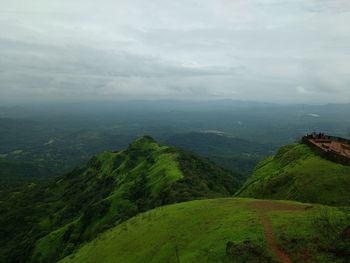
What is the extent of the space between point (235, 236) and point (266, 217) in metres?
5.28

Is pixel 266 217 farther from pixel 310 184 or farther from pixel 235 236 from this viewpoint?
pixel 310 184

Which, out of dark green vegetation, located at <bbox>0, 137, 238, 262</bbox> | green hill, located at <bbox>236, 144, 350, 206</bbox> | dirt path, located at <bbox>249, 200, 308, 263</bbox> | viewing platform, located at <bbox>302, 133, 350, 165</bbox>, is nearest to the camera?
dirt path, located at <bbox>249, 200, 308, 263</bbox>

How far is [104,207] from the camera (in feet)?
427

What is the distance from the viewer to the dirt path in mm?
31763

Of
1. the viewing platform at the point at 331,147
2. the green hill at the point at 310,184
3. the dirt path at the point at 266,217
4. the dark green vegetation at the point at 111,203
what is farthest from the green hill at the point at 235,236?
the dark green vegetation at the point at 111,203

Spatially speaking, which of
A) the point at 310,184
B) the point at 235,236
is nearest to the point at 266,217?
the point at 235,236

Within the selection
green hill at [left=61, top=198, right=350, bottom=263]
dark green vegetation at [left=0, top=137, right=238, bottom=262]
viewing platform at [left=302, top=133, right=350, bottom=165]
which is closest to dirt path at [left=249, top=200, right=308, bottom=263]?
green hill at [left=61, top=198, right=350, bottom=263]

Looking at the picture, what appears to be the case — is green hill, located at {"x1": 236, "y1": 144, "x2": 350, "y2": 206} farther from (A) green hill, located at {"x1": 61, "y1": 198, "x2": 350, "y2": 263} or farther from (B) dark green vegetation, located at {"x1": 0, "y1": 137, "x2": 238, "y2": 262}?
(B) dark green vegetation, located at {"x1": 0, "y1": 137, "x2": 238, "y2": 262}

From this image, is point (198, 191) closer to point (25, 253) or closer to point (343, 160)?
point (343, 160)

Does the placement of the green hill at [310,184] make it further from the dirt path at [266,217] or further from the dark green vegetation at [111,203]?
the dark green vegetation at [111,203]

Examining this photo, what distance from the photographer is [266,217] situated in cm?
4006

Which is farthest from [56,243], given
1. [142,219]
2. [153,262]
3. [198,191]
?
[153,262]

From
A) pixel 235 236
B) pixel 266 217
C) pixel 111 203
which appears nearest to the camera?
pixel 235 236

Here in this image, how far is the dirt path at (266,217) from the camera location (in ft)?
104
